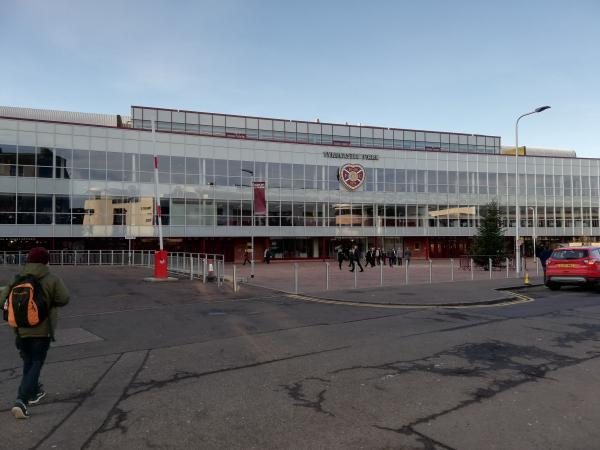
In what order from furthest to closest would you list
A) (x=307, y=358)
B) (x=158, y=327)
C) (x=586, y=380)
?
(x=158, y=327) → (x=307, y=358) → (x=586, y=380)

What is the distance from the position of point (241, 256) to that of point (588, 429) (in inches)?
1654

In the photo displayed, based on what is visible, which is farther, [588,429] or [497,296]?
[497,296]

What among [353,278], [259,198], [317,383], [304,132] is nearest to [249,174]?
[304,132]

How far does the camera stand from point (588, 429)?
4.26 m

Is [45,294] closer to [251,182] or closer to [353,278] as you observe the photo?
[353,278]

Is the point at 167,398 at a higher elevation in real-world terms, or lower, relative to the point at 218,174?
lower

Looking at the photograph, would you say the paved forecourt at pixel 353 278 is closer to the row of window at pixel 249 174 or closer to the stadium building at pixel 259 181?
the stadium building at pixel 259 181

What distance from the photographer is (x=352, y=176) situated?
4816 centimetres

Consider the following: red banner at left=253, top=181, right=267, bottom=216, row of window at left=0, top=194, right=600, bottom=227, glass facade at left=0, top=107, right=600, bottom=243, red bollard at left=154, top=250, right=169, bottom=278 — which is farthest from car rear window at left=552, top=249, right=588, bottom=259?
glass facade at left=0, top=107, right=600, bottom=243

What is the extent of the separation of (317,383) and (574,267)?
14231mm

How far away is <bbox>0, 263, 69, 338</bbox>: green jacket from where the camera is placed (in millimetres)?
4707

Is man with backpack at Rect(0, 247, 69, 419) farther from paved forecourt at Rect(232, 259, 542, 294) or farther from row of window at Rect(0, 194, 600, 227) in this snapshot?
row of window at Rect(0, 194, 600, 227)

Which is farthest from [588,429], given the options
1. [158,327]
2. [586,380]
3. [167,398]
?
[158,327]

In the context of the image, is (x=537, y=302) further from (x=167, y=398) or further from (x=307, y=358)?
(x=167, y=398)
